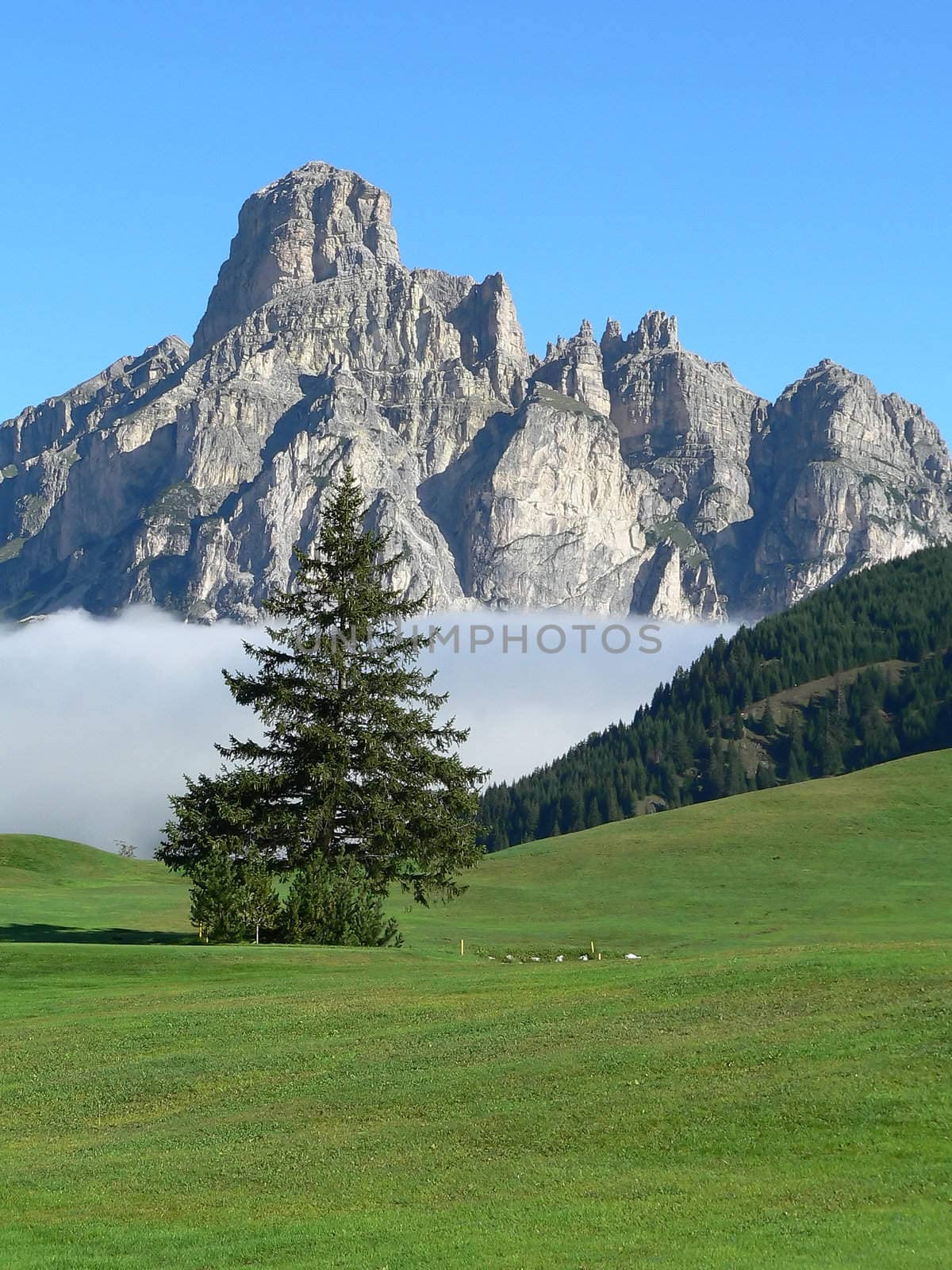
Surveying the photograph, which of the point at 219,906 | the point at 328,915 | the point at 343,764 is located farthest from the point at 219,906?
the point at 343,764

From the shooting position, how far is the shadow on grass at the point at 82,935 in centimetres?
5172

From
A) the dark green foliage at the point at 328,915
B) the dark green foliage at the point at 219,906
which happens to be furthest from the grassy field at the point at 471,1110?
the dark green foliage at the point at 328,915

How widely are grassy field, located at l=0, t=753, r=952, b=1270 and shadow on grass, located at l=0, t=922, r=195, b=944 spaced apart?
318 inches

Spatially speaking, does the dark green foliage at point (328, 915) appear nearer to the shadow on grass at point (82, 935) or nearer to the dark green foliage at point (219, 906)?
the dark green foliage at point (219, 906)

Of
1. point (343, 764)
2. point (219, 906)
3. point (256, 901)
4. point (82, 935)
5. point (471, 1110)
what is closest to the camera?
point (471, 1110)

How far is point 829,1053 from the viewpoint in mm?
24203

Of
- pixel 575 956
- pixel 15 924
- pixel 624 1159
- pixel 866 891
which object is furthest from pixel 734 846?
pixel 624 1159

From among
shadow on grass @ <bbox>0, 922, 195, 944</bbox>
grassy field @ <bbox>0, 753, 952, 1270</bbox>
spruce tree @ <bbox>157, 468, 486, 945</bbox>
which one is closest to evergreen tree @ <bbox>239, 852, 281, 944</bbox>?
shadow on grass @ <bbox>0, 922, 195, 944</bbox>

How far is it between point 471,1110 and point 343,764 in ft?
105

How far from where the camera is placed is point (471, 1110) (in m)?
23.4

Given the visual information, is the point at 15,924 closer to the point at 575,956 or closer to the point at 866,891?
the point at 575,956

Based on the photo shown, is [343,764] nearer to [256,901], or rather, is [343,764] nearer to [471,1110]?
[256,901]

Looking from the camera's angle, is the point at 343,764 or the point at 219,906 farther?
the point at 343,764

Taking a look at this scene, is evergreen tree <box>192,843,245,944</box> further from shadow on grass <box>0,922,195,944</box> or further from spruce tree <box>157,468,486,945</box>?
spruce tree <box>157,468,486,945</box>
